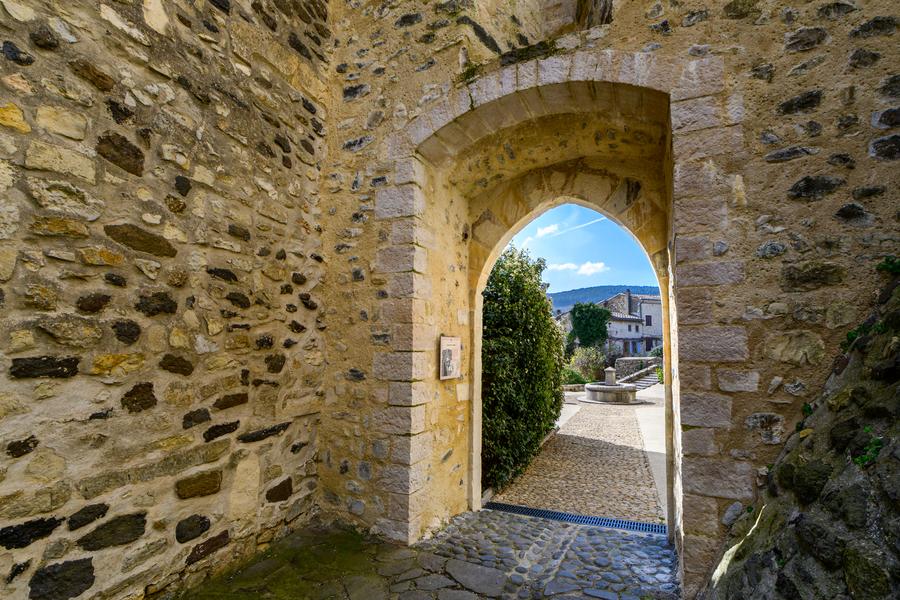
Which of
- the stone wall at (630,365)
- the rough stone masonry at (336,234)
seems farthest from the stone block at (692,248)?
the stone wall at (630,365)

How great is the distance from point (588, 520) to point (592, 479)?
1.45 meters

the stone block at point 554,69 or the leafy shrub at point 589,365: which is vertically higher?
the stone block at point 554,69

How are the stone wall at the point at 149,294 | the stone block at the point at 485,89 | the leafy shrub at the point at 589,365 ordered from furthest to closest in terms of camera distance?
the leafy shrub at the point at 589,365, the stone block at the point at 485,89, the stone wall at the point at 149,294

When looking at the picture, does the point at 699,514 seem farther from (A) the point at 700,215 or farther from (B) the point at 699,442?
(A) the point at 700,215

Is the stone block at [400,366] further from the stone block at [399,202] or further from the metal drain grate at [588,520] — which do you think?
the metal drain grate at [588,520]

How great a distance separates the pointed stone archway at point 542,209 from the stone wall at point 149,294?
766 millimetres

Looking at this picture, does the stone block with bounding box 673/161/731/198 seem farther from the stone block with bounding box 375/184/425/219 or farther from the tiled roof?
the tiled roof

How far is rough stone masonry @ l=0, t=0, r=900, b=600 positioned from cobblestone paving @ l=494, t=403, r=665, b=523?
A: 1358 millimetres

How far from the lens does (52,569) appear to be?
5.57ft

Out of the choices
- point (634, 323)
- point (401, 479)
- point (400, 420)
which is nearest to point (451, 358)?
point (400, 420)

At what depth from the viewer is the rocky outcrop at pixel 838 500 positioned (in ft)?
4.25

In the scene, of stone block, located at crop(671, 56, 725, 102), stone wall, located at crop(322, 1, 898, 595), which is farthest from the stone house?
stone block, located at crop(671, 56, 725, 102)

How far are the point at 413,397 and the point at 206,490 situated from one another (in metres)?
1.27

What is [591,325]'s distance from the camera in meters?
26.6
